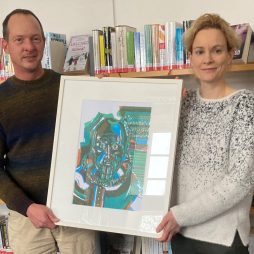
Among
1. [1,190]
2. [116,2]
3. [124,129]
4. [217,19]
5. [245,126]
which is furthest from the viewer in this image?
[116,2]

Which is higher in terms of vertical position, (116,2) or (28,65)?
(116,2)

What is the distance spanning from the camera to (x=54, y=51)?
2428mm

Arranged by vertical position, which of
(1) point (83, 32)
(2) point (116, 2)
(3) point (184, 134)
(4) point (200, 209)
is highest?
(2) point (116, 2)

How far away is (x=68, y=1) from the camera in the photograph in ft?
8.67

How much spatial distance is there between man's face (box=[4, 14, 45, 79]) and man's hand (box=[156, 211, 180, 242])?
891 mm

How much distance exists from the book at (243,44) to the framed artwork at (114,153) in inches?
27.5

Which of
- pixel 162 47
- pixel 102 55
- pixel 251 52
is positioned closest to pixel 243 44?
pixel 251 52

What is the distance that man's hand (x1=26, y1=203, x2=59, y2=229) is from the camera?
1.49 m

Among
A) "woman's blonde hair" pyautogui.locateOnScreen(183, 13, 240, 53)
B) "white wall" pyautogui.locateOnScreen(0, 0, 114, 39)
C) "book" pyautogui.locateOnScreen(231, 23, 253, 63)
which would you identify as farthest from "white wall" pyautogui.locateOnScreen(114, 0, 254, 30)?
"woman's blonde hair" pyautogui.locateOnScreen(183, 13, 240, 53)

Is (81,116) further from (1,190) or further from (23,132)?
(1,190)

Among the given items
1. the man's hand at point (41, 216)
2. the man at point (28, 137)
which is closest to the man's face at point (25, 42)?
the man at point (28, 137)

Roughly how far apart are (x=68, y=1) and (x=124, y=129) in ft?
5.08

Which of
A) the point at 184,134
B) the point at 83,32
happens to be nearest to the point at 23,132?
the point at 184,134

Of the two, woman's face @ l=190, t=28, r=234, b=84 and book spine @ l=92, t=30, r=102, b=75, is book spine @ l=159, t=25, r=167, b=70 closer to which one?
book spine @ l=92, t=30, r=102, b=75
